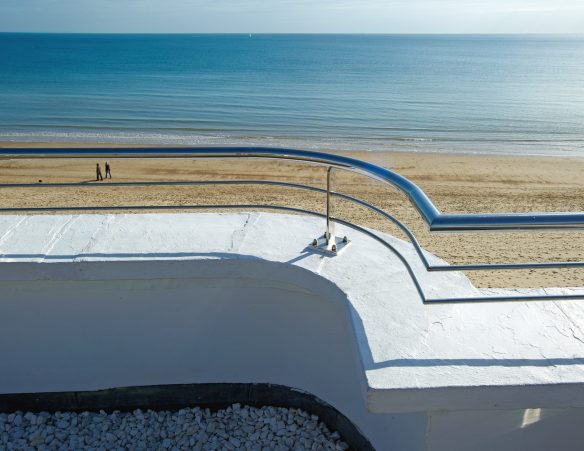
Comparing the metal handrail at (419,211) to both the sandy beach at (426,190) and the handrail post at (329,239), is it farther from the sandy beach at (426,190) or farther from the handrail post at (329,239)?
the sandy beach at (426,190)

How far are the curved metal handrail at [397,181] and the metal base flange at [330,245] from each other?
508 millimetres

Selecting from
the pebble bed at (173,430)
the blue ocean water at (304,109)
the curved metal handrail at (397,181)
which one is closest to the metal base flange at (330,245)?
the curved metal handrail at (397,181)

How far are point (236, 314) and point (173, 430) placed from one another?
73 centimetres

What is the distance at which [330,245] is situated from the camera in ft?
11.4

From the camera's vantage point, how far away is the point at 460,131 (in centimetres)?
2878

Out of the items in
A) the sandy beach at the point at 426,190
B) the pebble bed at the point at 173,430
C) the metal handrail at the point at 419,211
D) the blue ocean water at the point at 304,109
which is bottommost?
the pebble bed at the point at 173,430

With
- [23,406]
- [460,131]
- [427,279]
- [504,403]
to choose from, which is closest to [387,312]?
[427,279]

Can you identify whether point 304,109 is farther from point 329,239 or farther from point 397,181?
point 397,181

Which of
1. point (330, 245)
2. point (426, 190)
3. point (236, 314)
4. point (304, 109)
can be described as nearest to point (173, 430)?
point (236, 314)

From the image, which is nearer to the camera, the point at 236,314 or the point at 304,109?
the point at 236,314

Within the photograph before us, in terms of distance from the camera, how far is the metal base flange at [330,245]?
3.44 m

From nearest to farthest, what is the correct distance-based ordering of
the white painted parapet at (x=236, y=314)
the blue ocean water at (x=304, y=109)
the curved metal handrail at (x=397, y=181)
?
the curved metal handrail at (x=397, y=181) → the white painted parapet at (x=236, y=314) → the blue ocean water at (x=304, y=109)

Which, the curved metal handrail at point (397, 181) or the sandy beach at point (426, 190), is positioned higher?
the sandy beach at point (426, 190)

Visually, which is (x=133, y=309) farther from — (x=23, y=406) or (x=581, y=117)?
(x=581, y=117)
